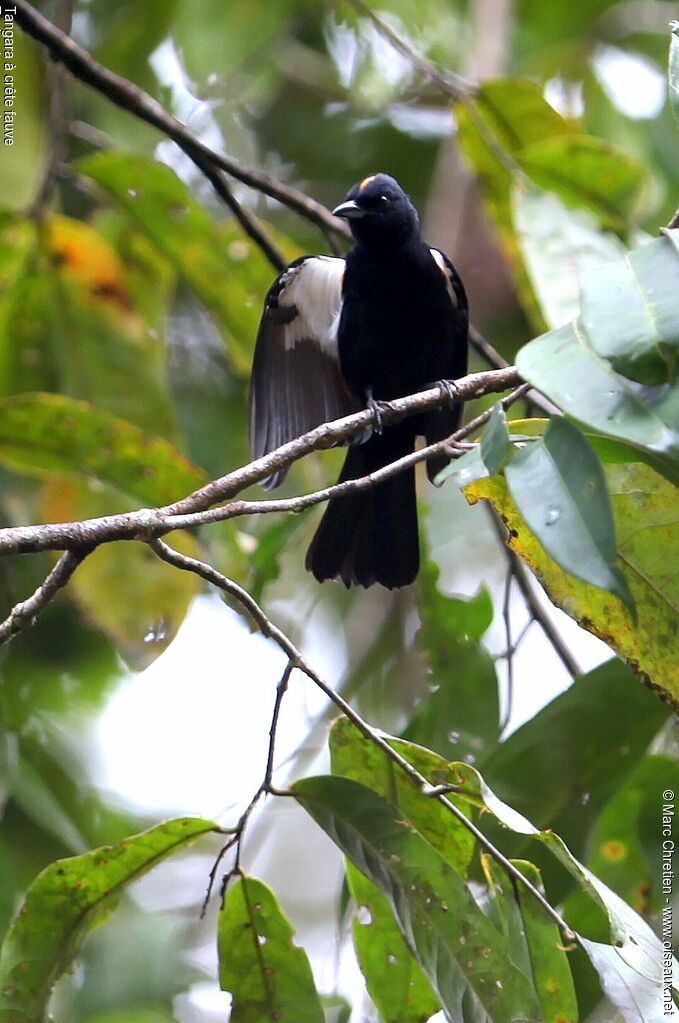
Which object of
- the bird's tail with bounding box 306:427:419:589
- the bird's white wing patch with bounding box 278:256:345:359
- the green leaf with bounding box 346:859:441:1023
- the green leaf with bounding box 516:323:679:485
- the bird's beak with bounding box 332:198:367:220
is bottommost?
the green leaf with bounding box 346:859:441:1023

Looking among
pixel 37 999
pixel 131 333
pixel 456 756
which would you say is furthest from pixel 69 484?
pixel 37 999

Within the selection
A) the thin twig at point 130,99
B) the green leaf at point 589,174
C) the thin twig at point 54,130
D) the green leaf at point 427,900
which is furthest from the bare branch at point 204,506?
the thin twig at point 54,130

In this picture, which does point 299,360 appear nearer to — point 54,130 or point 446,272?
point 446,272

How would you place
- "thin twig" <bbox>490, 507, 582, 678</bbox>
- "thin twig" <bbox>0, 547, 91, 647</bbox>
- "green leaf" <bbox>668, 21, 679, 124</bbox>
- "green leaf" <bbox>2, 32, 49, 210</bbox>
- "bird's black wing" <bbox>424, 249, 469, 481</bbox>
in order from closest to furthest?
"green leaf" <bbox>668, 21, 679, 124</bbox> → "thin twig" <bbox>0, 547, 91, 647</bbox> → "thin twig" <bbox>490, 507, 582, 678</bbox> → "green leaf" <bbox>2, 32, 49, 210</bbox> → "bird's black wing" <bbox>424, 249, 469, 481</bbox>

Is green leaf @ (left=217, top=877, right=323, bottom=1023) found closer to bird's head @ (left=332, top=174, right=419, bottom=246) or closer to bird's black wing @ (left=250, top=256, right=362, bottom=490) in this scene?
bird's black wing @ (left=250, top=256, right=362, bottom=490)

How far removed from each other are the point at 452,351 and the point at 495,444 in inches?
84.5

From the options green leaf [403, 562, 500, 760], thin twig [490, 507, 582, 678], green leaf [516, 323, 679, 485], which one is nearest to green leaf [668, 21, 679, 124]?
green leaf [516, 323, 679, 485]

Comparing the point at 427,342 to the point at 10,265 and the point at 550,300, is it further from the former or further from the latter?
the point at 10,265

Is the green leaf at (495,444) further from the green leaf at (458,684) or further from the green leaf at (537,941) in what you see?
the green leaf at (458,684)

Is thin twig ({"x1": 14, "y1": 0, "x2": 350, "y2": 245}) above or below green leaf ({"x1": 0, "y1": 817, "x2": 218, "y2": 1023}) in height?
above

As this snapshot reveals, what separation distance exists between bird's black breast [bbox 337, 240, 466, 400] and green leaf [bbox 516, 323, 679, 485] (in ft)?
6.57

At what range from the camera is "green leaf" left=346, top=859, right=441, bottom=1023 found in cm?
223

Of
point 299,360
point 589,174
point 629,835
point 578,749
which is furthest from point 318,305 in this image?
point 629,835

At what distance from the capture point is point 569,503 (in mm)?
1476
